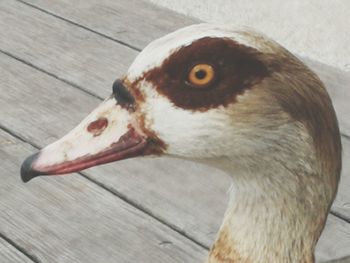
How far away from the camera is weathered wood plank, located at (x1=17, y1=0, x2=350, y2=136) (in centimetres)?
260

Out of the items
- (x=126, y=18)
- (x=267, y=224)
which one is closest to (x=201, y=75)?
(x=267, y=224)

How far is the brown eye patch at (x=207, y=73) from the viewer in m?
1.12

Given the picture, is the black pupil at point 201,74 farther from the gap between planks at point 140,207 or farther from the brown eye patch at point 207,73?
the gap between planks at point 140,207

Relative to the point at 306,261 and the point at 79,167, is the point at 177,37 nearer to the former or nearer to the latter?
the point at 79,167

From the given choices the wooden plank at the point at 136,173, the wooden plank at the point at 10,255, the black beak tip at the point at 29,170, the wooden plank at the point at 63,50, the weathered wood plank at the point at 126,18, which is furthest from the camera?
the weathered wood plank at the point at 126,18

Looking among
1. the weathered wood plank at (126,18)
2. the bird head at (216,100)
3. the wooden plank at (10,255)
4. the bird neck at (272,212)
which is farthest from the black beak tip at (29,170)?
the weathered wood plank at (126,18)

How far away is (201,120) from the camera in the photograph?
1.16 m

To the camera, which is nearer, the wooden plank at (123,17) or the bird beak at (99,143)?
the bird beak at (99,143)

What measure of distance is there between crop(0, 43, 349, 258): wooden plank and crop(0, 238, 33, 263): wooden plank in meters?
0.17

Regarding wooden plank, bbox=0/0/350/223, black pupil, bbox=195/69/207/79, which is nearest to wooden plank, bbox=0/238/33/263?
wooden plank, bbox=0/0/350/223

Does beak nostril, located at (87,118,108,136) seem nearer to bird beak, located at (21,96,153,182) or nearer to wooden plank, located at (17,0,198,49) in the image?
bird beak, located at (21,96,153,182)

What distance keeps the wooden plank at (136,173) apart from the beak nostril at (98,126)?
65 cm

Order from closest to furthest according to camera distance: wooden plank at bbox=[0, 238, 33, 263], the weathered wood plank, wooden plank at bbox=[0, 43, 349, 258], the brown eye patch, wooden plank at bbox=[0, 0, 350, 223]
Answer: the brown eye patch < wooden plank at bbox=[0, 238, 33, 263] < wooden plank at bbox=[0, 43, 349, 258] < wooden plank at bbox=[0, 0, 350, 223] < the weathered wood plank

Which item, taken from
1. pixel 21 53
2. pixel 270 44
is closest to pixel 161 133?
pixel 270 44
